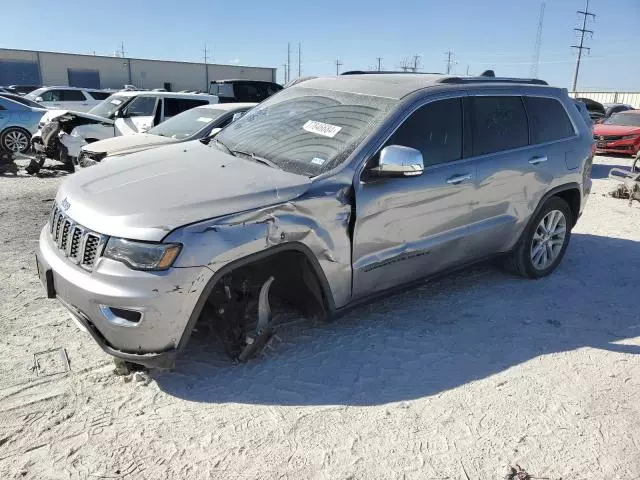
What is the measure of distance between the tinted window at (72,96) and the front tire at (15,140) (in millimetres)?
10511

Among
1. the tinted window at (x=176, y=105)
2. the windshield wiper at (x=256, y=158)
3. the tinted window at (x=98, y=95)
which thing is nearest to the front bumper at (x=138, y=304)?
the windshield wiper at (x=256, y=158)

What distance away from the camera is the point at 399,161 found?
3229 mm

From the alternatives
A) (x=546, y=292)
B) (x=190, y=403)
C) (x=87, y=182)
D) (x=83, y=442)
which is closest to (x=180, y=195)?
(x=87, y=182)

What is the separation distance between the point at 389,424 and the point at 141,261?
161 cm

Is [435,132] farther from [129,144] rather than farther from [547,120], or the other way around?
[129,144]

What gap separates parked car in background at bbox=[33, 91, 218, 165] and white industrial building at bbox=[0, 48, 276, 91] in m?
34.6

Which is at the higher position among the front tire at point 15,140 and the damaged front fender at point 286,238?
the damaged front fender at point 286,238

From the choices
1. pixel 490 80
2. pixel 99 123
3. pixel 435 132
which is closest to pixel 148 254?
pixel 435 132

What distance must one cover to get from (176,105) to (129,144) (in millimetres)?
3289

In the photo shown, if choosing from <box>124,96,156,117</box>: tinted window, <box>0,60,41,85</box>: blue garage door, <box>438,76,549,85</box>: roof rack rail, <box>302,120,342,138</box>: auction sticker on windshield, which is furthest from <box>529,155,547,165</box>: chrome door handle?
<box>0,60,41,85</box>: blue garage door

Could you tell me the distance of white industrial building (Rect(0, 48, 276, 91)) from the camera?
4853 centimetres

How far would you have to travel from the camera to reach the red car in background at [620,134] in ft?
50.1

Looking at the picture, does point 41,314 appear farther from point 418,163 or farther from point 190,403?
point 418,163

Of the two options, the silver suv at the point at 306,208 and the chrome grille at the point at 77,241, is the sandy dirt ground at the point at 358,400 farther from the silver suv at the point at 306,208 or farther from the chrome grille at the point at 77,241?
the chrome grille at the point at 77,241
